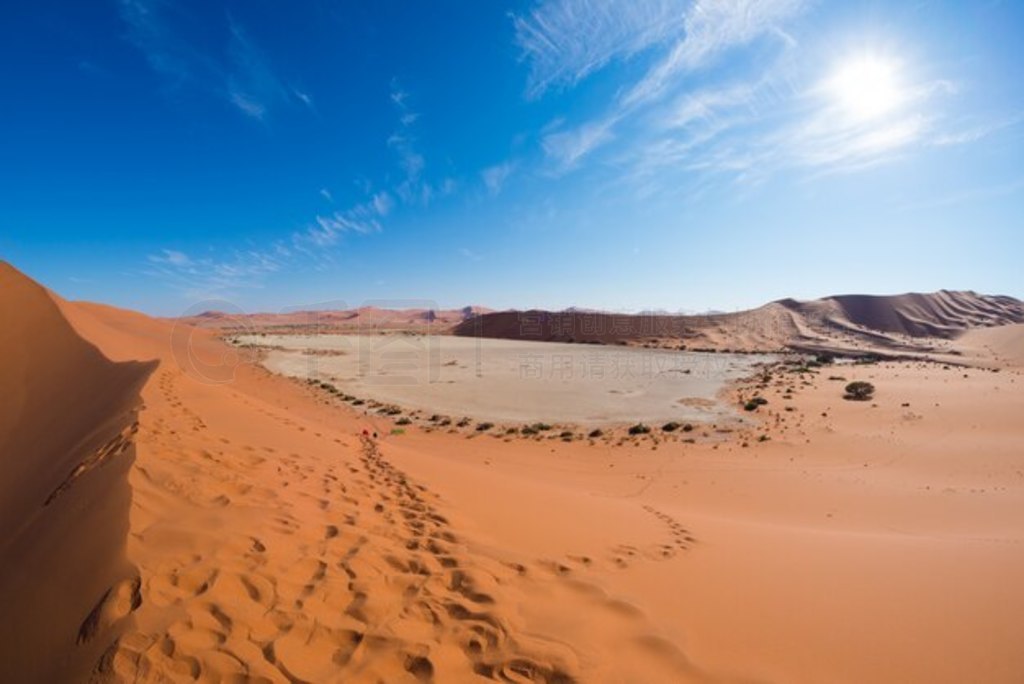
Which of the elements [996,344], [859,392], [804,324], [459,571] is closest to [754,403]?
[859,392]

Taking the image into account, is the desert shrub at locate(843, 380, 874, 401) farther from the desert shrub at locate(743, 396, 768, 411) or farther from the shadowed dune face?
the shadowed dune face

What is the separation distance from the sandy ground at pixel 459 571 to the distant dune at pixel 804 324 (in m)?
46.8

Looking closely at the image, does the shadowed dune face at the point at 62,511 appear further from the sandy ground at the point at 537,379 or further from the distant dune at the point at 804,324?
the distant dune at the point at 804,324

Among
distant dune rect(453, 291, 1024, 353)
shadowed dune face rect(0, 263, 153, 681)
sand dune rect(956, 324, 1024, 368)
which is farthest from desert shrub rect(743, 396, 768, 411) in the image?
distant dune rect(453, 291, 1024, 353)

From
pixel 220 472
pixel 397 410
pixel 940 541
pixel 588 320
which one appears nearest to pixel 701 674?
pixel 940 541

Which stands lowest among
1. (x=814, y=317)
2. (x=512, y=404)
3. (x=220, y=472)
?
(x=512, y=404)

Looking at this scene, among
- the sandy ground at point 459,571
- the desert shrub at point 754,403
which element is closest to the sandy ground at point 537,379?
the desert shrub at point 754,403

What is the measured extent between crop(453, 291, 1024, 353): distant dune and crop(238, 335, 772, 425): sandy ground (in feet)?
45.6

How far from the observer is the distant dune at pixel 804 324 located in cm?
5312

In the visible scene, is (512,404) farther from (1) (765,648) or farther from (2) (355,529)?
(1) (765,648)

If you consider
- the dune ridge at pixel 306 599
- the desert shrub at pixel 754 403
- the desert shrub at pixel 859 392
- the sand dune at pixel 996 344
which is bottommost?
the desert shrub at pixel 754 403

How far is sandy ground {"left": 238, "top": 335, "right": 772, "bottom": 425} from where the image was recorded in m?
18.8

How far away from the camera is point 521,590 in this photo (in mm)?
4047

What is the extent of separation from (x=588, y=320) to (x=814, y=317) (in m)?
32.6
